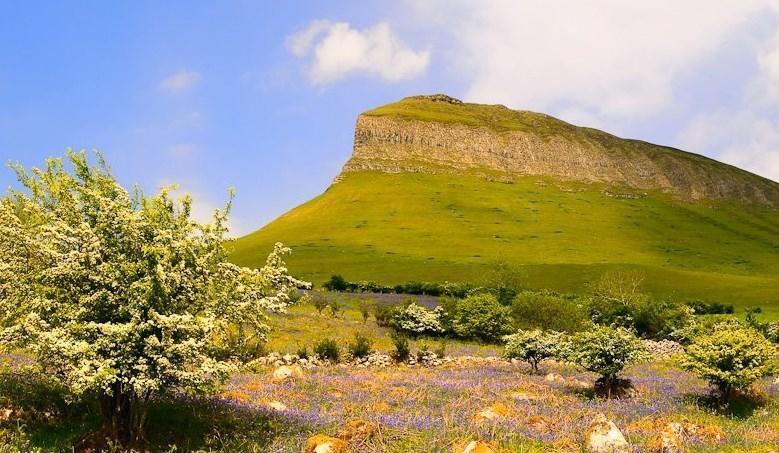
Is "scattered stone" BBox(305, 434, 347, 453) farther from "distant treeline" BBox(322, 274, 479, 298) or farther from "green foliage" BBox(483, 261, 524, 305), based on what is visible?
"distant treeline" BBox(322, 274, 479, 298)

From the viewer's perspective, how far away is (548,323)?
145ft

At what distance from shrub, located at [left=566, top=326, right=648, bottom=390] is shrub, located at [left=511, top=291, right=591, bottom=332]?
22.2 m

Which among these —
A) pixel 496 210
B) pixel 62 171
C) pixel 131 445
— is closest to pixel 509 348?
pixel 131 445

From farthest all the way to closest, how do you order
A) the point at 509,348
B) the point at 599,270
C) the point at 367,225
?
the point at 367,225, the point at 599,270, the point at 509,348

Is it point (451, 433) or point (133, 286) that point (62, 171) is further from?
point (451, 433)

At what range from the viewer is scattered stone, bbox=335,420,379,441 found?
41.8 feet

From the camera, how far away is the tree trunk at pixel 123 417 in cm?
1223

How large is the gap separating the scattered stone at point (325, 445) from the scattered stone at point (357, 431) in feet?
1.96

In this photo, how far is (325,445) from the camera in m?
11.8

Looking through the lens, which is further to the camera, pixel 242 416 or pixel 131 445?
pixel 242 416

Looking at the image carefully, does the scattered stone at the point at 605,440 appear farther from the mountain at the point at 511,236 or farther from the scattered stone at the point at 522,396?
the mountain at the point at 511,236

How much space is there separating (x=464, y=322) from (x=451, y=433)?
29.9 m

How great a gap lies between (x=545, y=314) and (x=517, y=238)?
9677 cm

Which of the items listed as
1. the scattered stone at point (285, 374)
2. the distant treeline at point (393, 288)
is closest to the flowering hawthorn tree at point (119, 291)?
the scattered stone at point (285, 374)
